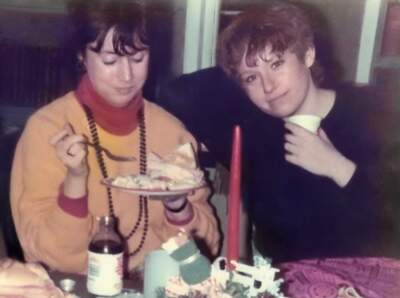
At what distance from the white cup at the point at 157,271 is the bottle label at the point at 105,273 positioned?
0.04 metres

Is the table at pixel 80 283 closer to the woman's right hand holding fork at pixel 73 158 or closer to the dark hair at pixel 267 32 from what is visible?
the woman's right hand holding fork at pixel 73 158

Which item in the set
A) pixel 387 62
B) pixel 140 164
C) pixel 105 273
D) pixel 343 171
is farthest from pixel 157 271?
pixel 387 62

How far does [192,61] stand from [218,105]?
0.25 ft

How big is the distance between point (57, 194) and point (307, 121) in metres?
0.39

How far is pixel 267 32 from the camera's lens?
108cm

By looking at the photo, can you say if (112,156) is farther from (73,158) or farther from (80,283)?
A: (80,283)

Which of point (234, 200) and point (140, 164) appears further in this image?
point (140, 164)

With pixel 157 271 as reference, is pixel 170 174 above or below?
above

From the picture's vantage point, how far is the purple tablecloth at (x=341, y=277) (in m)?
1.00

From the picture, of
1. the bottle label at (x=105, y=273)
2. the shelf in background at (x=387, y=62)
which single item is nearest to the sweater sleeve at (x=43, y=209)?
the bottle label at (x=105, y=273)

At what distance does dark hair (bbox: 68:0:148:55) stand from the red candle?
20 cm

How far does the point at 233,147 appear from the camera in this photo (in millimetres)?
1094

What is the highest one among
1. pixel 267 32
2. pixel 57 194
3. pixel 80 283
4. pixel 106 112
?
pixel 267 32

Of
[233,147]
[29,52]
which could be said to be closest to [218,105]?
[233,147]
